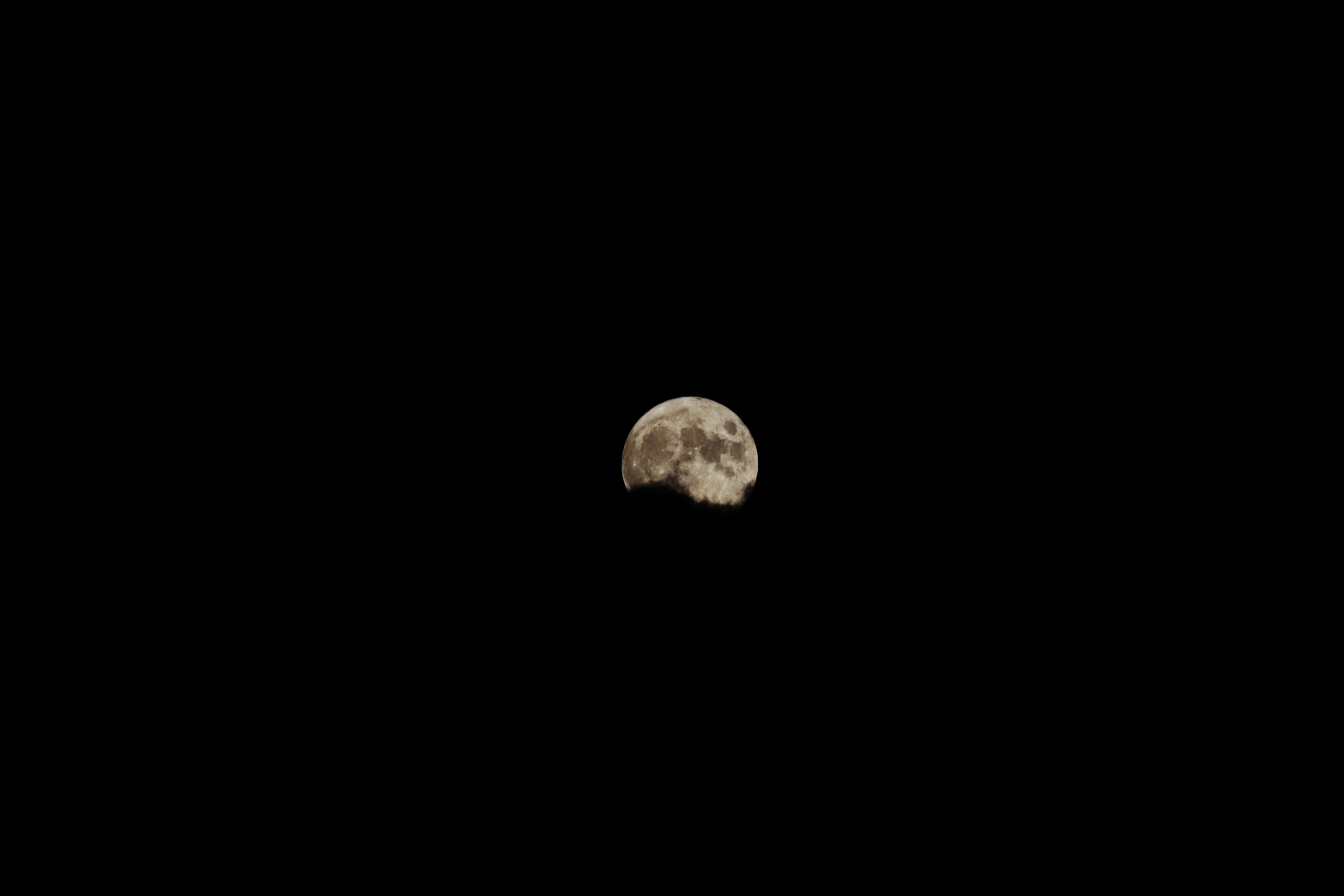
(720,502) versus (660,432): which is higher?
(660,432)

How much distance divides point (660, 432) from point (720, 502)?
704 mm

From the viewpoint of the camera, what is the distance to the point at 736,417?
195 inches

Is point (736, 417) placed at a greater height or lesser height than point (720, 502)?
greater

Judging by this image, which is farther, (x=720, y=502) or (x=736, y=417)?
(x=736, y=417)

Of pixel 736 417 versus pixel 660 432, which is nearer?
pixel 660 432

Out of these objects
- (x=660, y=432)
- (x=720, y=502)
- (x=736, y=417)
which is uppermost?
(x=736, y=417)

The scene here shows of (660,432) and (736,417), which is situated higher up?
(736,417)

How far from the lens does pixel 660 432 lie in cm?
460

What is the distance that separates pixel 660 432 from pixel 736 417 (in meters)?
0.72

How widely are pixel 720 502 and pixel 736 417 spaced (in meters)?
0.79
